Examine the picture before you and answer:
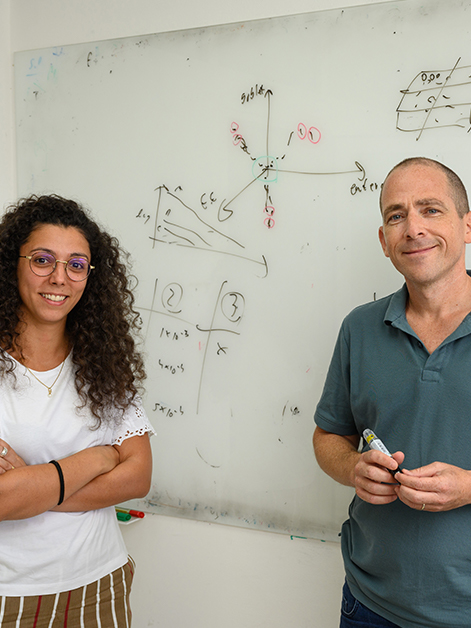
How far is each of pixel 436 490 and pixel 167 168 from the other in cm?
144

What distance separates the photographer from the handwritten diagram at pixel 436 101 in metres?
1.61

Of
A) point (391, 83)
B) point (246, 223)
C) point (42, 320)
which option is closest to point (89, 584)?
point (42, 320)

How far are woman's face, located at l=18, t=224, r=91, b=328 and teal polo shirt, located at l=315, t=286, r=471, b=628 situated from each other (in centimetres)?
72

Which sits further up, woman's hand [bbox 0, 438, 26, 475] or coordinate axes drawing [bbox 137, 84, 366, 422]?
coordinate axes drawing [bbox 137, 84, 366, 422]

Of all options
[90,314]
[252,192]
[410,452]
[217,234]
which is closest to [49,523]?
[90,314]

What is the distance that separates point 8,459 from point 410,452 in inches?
34.6

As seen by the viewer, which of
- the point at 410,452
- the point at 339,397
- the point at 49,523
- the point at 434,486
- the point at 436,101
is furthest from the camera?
the point at 436,101

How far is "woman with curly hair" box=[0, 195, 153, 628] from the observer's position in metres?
1.22

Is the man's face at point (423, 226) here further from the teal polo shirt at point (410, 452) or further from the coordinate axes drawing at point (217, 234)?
the coordinate axes drawing at point (217, 234)

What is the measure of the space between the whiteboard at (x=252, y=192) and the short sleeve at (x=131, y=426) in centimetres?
51

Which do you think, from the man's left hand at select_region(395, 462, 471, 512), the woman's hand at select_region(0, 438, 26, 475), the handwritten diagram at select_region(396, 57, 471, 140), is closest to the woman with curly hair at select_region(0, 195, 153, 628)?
the woman's hand at select_region(0, 438, 26, 475)

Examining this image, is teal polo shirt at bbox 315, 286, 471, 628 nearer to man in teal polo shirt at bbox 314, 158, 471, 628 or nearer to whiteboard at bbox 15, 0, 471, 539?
man in teal polo shirt at bbox 314, 158, 471, 628

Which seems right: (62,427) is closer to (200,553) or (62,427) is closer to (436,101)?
(200,553)

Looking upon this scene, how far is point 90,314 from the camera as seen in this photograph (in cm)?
145
